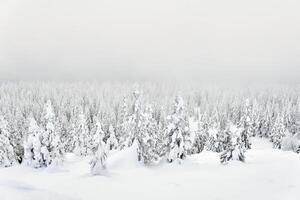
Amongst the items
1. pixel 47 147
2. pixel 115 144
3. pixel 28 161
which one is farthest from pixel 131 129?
pixel 115 144

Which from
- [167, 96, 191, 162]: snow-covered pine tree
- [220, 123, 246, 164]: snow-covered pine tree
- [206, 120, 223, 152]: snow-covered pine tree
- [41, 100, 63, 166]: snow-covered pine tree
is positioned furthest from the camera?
[206, 120, 223, 152]: snow-covered pine tree

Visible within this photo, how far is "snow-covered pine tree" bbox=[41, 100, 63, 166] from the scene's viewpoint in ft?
187

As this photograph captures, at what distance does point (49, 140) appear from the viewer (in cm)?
5738

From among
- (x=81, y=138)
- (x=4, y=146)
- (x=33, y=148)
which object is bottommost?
(x=81, y=138)

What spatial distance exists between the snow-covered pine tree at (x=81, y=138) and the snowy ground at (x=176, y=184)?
33.9 m

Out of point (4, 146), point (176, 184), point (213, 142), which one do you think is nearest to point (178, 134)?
point (176, 184)

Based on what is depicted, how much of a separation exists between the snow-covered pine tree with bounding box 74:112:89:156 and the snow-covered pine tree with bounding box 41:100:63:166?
22462 mm

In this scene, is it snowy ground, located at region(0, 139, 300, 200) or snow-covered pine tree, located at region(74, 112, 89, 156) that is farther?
snow-covered pine tree, located at region(74, 112, 89, 156)

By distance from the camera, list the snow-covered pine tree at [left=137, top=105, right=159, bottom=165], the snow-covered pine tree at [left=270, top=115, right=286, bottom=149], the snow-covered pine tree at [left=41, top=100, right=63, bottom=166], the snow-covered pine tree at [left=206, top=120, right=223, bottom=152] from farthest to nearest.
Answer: the snow-covered pine tree at [left=270, top=115, right=286, bottom=149]
the snow-covered pine tree at [left=206, top=120, right=223, bottom=152]
the snow-covered pine tree at [left=41, top=100, right=63, bottom=166]
the snow-covered pine tree at [left=137, top=105, right=159, bottom=165]

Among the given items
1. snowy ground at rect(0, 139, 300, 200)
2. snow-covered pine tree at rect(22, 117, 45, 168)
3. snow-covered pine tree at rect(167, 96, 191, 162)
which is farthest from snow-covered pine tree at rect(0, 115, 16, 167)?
snow-covered pine tree at rect(167, 96, 191, 162)

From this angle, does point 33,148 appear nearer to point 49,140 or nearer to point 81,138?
point 49,140

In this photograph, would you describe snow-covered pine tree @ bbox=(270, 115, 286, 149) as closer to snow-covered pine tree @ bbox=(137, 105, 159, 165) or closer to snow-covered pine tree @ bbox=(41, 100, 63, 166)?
snow-covered pine tree @ bbox=(137, 105, 159, 165)

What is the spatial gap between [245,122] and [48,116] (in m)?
32.4

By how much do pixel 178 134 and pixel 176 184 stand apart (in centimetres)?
1349
